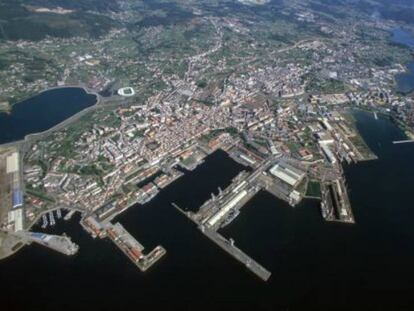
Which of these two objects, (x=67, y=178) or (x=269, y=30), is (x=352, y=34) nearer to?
(x=269, y=30)

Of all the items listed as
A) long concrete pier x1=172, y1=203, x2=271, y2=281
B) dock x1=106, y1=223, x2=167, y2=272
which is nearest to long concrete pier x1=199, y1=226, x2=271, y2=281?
long concrete pier x1=172, y1=203, x2=271, y2=281

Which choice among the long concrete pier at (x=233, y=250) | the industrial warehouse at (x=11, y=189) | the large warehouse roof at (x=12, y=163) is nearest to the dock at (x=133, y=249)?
the long concrete pier at (x=233, y=250)

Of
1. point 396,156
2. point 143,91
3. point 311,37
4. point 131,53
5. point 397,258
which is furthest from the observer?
point 311,37

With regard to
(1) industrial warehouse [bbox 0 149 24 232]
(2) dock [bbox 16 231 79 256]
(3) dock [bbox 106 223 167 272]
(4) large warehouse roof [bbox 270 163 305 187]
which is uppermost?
(4) large warehouse roof [bbox 270 163 305 187]

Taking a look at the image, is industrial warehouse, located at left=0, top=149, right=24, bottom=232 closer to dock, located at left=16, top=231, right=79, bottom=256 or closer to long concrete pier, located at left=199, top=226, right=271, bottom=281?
dock, located at left=16, top=231, right=79, bottom=256

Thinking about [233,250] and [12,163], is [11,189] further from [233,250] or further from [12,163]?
[233,250]

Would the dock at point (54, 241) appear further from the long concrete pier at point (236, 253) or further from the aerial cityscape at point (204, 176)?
the long concrete pier at point (236, 253)

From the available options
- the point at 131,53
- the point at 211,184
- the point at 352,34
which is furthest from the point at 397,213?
the point at 352,34

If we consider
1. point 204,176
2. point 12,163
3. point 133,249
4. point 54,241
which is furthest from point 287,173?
point 12,163
